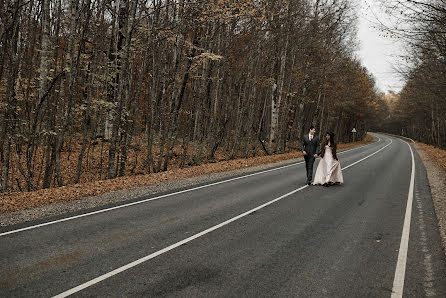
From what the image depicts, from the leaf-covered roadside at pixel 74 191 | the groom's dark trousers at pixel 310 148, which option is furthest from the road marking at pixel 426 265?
the leaf-covered roadside at pixel 74 191

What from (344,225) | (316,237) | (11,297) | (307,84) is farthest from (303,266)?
(307,84)

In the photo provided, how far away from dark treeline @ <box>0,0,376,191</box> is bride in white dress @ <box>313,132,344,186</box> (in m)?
6.28

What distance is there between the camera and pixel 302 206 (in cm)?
870

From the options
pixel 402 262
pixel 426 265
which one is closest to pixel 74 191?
pixel 402 262

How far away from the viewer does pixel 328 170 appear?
39.1 feet

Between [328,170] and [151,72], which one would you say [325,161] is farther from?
[151,72]

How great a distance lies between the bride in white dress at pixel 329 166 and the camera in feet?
39.0

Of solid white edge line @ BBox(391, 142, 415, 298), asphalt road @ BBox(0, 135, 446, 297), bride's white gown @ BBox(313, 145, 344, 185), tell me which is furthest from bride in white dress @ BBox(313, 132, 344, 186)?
solid white edge line @ BBox(391, 142, 415, 298)

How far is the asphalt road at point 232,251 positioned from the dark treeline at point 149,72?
6.21 meters

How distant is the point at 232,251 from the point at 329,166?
25.0ft

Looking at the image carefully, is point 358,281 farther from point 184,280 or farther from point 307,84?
point 307,84

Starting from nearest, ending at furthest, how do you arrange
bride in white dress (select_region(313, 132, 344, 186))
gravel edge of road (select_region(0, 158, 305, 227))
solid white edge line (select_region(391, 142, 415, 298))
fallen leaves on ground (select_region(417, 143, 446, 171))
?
solid white edge line (select_region(391, 142, 415, 298)) < gravel edge of road (select_region(0, 158, 305, 227)) < bride in white dress (select_region(313, 132, 344, 186)) < fallen leaves on ground (select_region(417, 143, 446, 171))

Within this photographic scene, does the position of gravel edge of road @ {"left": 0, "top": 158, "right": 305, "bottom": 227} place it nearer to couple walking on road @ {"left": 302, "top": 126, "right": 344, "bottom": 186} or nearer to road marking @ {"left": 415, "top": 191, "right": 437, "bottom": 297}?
couple walking on road @ {"left": 302, "top": 126, "right": 344, "bottom": 186}

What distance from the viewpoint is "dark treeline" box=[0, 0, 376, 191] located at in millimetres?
12766
